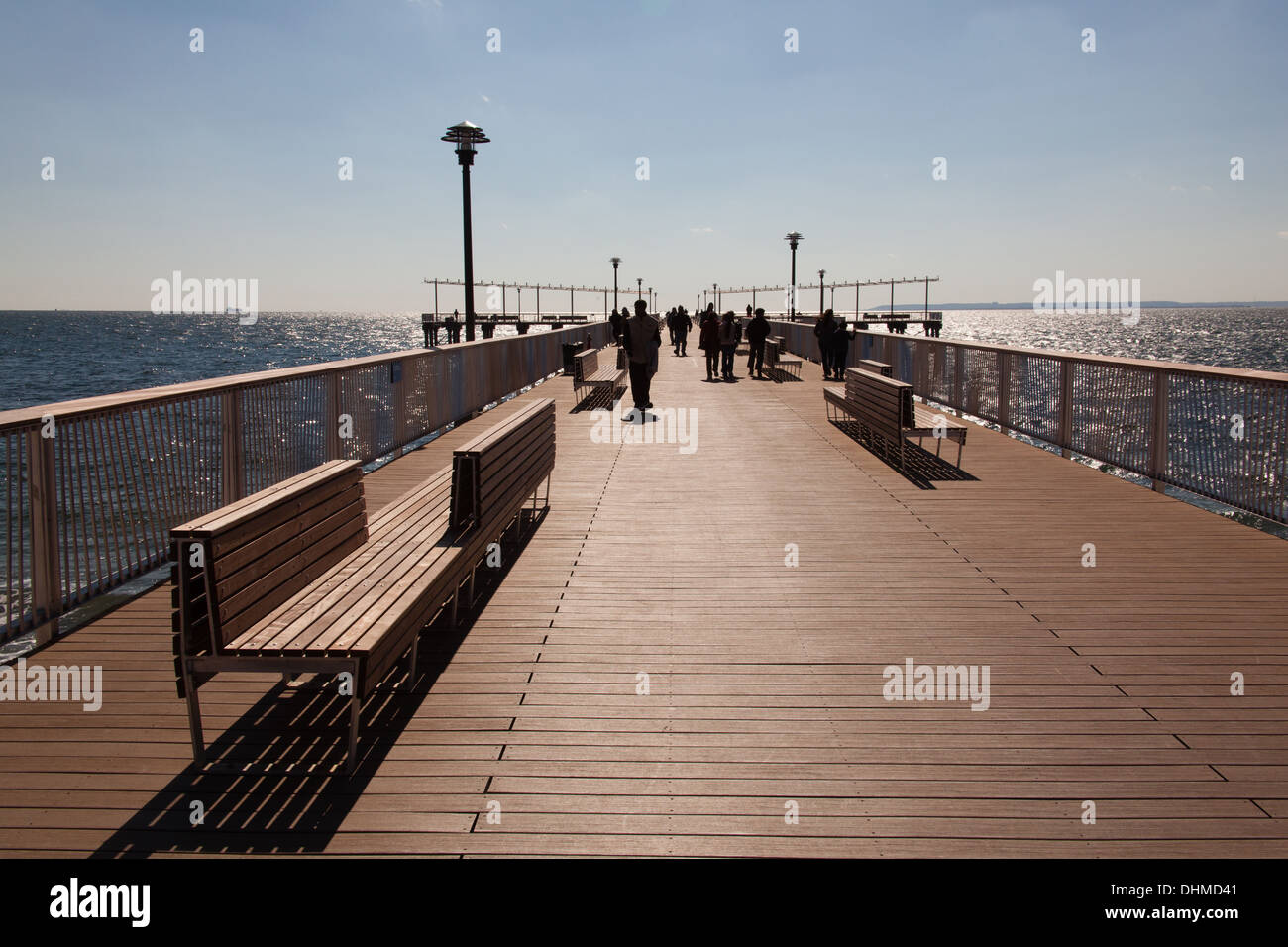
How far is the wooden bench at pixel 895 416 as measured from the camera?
10742 millimetres

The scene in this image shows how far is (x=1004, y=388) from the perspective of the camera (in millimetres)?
13414

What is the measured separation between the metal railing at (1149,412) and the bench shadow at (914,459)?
1.31m

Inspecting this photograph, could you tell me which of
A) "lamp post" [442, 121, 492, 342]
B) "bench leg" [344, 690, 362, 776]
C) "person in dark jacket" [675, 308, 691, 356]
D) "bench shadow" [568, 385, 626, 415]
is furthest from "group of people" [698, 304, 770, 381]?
"bench leg" [344, 690, 362, 776]

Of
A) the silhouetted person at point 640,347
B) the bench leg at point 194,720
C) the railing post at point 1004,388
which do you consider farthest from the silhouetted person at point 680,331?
the bench leg at point 194,720

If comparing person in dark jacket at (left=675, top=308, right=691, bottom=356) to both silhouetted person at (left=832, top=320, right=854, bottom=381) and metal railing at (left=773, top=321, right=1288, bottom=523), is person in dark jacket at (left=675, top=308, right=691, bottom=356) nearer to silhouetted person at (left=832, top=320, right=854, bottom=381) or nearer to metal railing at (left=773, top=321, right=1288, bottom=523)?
silhouetted person at (left=832, top=320, right=854, bottom=381)

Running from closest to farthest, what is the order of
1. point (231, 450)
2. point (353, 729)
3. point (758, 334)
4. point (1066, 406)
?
point (353, 729)
point (231, 450)
point (1066, 406)
point (758, 334)

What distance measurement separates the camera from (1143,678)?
463 centimetres

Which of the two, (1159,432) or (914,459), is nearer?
(1159,432)

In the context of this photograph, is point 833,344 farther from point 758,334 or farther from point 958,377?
point 958,377

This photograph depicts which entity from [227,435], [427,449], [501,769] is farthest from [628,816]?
[427,449]

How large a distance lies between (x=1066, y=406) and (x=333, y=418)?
26.7 ft

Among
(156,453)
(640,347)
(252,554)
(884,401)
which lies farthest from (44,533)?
(640,347)

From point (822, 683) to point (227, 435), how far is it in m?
4.75
